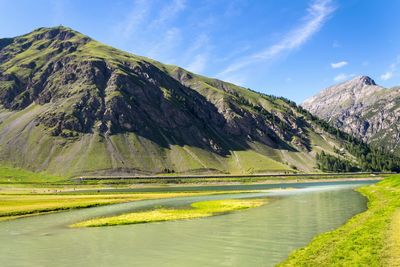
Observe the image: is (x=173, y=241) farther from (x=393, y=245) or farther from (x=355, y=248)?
(x=393, y=245)

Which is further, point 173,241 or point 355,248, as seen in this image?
point 173,241

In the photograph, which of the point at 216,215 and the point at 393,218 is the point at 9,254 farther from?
the point at 393,218

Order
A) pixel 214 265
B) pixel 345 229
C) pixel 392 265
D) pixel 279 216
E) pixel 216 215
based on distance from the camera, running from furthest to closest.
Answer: pixel 216 215 → pixel 279 216 → pixel 345 229 → pixel 214 265 → pixel 392 265

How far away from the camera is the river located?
36875mm

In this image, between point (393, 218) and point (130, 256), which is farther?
point (393, 218)

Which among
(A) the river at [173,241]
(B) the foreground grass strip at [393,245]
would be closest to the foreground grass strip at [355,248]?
(B) the foreground grass strip at [393,245]

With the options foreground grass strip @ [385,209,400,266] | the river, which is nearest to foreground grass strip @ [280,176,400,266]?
foreground grass strip @ [385,209,400,266]

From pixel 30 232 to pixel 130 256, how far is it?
2663cm

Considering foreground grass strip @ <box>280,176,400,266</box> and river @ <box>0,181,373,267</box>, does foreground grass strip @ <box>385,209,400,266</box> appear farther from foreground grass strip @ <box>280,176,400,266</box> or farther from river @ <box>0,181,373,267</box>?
river @ <box>0,181,373,267</box>

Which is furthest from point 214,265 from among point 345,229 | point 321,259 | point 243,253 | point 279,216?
point 279,216

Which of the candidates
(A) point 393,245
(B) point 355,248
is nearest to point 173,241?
(B) point 355,248

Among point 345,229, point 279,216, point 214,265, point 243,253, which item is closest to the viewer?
point 214,265

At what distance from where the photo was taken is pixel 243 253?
37.8 meters

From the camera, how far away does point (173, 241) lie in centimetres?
4591
